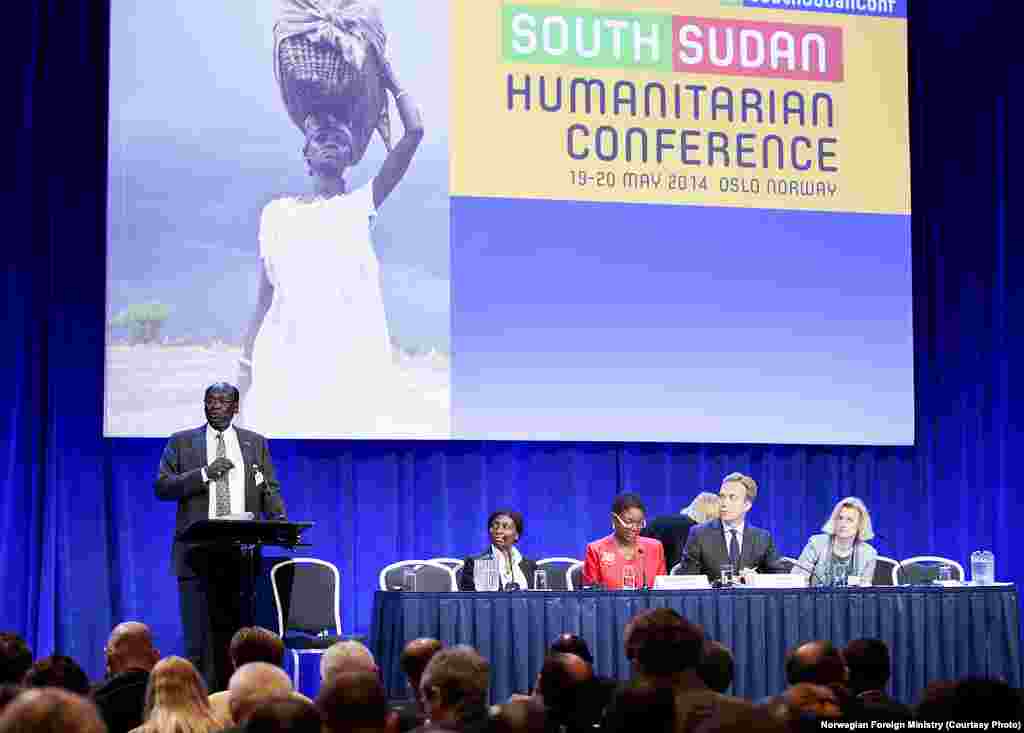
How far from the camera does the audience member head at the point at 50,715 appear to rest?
218cm

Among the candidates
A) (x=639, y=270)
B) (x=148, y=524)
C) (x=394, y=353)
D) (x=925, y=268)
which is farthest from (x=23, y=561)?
(x=925, y=268)

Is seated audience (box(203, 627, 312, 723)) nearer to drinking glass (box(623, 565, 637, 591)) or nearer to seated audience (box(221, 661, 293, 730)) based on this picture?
seated audience (box(221, 661, 293, 730))

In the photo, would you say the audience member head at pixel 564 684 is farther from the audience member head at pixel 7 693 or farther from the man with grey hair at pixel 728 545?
the man with grey hair at pixel 728 545

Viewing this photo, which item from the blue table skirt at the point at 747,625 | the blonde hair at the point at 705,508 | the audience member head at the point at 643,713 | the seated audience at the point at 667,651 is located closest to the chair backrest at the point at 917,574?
the blue table skirt at the point at 747,625

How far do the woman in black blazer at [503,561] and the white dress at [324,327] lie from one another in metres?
1.48

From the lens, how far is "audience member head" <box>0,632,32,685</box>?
3.82m

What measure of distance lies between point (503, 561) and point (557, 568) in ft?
4.70

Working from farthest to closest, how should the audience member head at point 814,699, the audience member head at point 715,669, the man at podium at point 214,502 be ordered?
the man at podium at point 214,502
the audience member head at point 715,669
the audience member head at point 814,699

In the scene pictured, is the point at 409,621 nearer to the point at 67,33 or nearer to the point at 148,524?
the point at 148,524

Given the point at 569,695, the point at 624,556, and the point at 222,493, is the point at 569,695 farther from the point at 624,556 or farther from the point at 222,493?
the point at 624,556

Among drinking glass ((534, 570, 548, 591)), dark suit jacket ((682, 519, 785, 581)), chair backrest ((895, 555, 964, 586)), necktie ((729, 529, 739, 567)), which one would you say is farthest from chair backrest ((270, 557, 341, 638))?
chair backrest ((895, 555, 964, 586))

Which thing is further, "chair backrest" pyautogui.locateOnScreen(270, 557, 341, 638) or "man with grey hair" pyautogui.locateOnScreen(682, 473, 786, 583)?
"chair backrest" pyautogui.locateOnScreen(270, 557, 341, 638)

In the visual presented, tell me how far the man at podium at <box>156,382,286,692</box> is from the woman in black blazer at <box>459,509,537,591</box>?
958 millimetres

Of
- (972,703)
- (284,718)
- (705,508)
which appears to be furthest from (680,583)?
(284,718)
